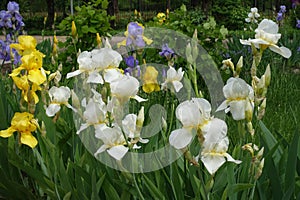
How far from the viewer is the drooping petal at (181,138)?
944 millimetres

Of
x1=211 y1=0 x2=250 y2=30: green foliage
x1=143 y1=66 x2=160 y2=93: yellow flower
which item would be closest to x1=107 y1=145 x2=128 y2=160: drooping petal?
x1=143 y1=66 x2=160 y2=93: yellow flower

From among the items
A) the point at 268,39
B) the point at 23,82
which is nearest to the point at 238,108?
the point at 268,39

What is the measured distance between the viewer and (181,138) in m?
0.95

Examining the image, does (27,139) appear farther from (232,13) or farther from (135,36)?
(232,13)

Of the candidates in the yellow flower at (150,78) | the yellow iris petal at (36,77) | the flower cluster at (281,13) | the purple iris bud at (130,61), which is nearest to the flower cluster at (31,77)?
the yellow iris petal at (36,77)

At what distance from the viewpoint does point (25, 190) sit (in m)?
1.62

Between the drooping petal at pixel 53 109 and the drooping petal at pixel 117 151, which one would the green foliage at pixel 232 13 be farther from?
the drooping petal at pixel 117 151

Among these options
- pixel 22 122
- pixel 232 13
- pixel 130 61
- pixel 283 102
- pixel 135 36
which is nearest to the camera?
pixel 22 122

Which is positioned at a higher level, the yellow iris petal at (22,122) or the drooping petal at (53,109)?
the drooping petal at (53,109)

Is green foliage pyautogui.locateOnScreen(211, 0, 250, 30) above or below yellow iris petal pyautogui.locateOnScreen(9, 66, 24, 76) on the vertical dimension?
below

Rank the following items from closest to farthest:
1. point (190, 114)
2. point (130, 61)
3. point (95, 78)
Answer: point (190, 114), point (95, 78), point (130, 61)

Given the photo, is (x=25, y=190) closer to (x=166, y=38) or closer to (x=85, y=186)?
(x=85, y=186)

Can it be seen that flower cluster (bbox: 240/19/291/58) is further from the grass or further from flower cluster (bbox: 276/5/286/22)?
flower cluster (bbox: 276/5/286/22)

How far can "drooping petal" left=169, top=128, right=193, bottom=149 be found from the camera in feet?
3.10
